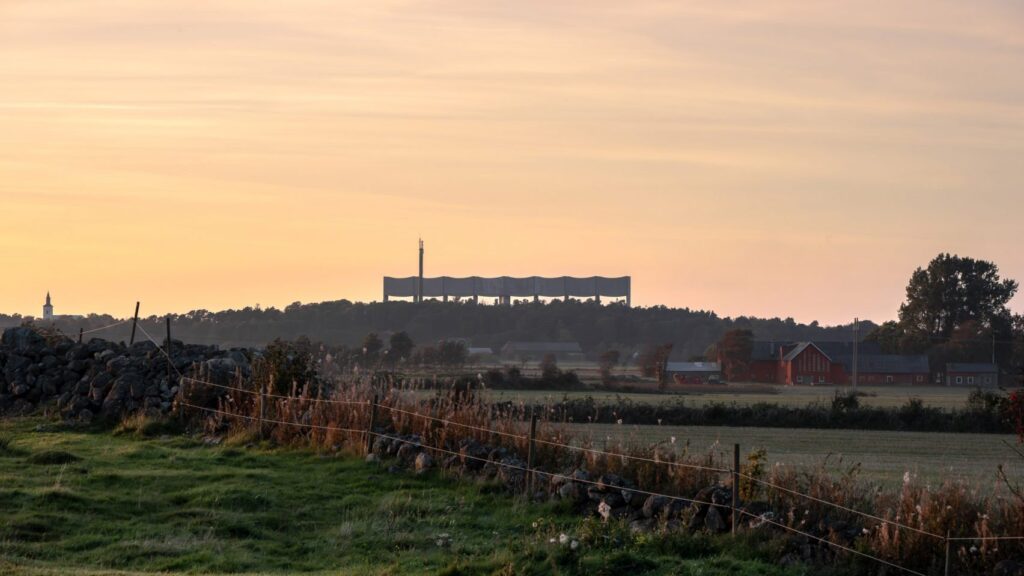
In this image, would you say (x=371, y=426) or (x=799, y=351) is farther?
(x=799, y=351)

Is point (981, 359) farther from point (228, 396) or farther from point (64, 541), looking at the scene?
point (64, 541)

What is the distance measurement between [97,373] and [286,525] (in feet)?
46.3

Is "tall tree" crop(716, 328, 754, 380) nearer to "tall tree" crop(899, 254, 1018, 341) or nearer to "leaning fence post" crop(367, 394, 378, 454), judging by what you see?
"tall tree" crop(899, 254, 1018, 341)

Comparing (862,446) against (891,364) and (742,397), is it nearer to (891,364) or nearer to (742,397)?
(742,397)

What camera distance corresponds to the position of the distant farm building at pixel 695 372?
113 meters

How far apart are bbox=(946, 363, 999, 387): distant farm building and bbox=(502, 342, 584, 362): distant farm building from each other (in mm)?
43946

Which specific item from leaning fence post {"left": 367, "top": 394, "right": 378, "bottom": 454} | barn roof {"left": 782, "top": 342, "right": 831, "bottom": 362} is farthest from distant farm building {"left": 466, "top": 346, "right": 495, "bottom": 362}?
leaning fence post {"left": 367, "top": 394, "right": 378, "bottom": 454}

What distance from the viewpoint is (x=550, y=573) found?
556 inches

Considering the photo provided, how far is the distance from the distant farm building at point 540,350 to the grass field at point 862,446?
94.8m

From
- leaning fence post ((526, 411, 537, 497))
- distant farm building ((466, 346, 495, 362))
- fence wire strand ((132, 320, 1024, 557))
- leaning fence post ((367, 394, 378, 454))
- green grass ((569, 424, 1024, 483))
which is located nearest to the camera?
fence wire strand ((132, 320, 1024, 557))

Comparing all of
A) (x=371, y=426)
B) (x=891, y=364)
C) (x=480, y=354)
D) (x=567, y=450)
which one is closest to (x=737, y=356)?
(x=891, y=364)

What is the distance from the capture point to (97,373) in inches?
1188

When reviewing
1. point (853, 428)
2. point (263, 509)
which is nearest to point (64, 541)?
point (263, 509)

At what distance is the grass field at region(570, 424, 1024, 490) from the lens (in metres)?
32.3
